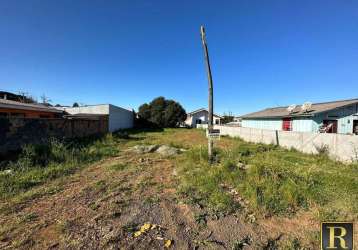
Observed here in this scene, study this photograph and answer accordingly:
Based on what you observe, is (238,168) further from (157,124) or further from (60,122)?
(157,124)

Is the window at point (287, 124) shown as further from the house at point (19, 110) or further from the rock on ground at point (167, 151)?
the house at point (19, 110)

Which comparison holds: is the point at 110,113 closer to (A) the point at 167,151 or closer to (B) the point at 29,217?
(A) the point at 167,151

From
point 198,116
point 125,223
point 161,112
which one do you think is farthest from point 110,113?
point 198,116

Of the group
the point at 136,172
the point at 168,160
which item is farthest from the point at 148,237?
the point at 168,160

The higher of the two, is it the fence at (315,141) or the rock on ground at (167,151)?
the fence at (315,141)

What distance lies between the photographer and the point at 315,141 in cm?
830

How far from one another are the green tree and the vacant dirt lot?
25593mm

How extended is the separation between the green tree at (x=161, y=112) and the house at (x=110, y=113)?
4.69m

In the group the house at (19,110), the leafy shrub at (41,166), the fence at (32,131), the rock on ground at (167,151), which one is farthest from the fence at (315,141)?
the house at (19,110)

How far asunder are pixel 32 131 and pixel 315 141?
13.1 meters

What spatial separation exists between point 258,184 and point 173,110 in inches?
1037

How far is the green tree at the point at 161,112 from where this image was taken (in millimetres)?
29703

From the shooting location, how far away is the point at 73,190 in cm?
405

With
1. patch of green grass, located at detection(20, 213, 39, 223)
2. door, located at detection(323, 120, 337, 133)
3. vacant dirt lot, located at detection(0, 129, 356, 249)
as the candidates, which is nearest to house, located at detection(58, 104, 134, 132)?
vacant dirt lot, located at detection(0, 129, 356, 249)
